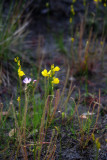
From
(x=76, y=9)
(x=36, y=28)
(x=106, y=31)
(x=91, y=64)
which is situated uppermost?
(x=76, y=9)

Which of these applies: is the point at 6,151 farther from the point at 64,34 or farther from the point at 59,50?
the point at 64,34

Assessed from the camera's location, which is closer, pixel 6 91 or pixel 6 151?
pixel 6 151

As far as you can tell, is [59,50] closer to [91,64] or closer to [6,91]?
[91,64]

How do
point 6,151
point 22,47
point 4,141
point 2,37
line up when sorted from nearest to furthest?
point 6,151 < point 4,141 < point 2,37 < point 22,47

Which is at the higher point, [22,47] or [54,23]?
[54,23]

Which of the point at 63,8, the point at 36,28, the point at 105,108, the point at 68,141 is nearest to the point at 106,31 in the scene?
the point at 63,8

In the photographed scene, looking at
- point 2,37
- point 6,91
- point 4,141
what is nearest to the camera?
point 4,141

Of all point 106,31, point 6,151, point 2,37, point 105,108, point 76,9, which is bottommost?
point 6,151

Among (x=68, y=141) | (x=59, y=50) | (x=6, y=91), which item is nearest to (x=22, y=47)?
(x=59, y=50)

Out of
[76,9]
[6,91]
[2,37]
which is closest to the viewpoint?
[6,91]
